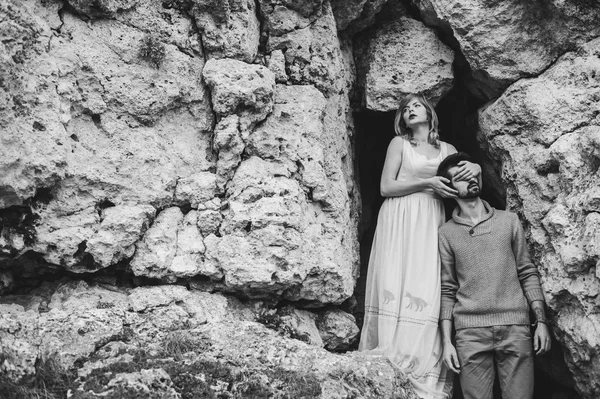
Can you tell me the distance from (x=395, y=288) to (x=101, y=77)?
262 cm

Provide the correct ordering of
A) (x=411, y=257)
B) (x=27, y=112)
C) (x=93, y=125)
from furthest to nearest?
(x=411, y=257), (x=93, y=125), (x=27, y=112)

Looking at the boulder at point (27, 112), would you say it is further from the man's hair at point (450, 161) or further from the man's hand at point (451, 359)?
the man's hand at point (451, 359)

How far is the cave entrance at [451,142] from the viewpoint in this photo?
6.15 metres

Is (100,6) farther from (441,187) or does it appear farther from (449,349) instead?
(449,349)

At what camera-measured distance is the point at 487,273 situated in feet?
16.6

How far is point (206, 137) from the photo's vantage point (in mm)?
5289

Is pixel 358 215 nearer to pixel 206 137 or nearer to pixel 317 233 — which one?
pixel 317 233

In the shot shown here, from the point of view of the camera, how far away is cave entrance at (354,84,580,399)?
6152mm

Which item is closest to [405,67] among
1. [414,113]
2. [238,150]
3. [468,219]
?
[414,113]

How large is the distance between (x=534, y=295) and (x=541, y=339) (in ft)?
1.04

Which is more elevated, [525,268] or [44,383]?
[525,268]

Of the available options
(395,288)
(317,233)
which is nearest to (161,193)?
(317,233)

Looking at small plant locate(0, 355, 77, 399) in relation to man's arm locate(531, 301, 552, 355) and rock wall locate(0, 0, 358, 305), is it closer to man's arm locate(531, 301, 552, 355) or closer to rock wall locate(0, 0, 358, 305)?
rock wall locate(0, 0, 358, 305)

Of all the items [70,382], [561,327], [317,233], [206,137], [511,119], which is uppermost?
[511,119]
